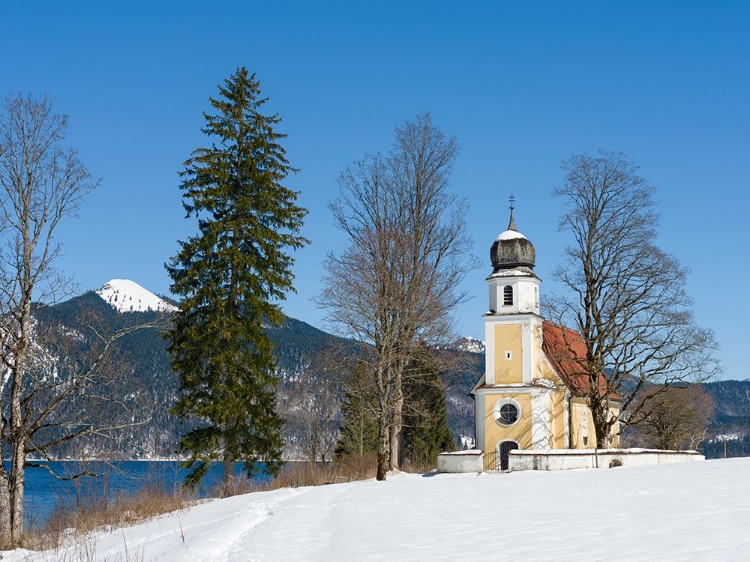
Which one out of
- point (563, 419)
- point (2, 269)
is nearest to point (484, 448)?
point (563, 419)

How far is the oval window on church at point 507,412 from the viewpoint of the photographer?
39.8m

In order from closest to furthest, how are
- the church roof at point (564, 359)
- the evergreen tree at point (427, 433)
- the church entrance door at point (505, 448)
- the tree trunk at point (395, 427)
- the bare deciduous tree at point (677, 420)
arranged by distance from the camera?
the tree trunk at point (395, 427) < the church entrance door at point (505, 448) < the church roof at point (564, 359) < the evergreen tree at point (427, 433) < the bare deciduous tree at point (677, 420)

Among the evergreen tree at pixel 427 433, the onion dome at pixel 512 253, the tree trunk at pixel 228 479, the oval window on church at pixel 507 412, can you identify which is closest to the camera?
the tree trunk at pixel 228 479

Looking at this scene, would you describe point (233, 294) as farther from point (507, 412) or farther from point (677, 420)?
point (677, 420)

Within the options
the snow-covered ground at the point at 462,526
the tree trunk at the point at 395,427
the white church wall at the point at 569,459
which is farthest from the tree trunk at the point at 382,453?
the white church wall at the point at 569,459

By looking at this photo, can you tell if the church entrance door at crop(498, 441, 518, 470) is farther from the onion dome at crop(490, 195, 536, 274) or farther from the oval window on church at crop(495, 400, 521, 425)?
the onion dome at crop(490, 195, 536, 274)

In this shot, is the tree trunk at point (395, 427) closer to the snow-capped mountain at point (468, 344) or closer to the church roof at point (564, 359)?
the snow-capped mountain at point (468, 344)

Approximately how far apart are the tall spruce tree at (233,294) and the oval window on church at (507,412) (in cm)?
1397

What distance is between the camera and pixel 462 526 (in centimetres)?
1470

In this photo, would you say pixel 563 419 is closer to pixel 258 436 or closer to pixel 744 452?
pixel 258 436

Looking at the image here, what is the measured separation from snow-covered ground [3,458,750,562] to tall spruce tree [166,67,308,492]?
4.90m

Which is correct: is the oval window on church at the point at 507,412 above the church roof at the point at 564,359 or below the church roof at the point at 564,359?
A: below

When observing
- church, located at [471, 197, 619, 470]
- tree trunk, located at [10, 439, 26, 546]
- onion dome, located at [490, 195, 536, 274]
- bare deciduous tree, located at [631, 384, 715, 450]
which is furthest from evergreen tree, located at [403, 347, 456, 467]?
tree trunk, located at [10, 439, 26, 546]

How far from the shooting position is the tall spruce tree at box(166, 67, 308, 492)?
27.7 metres
